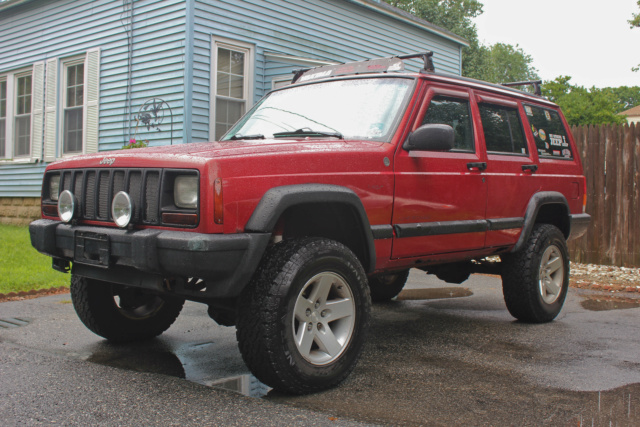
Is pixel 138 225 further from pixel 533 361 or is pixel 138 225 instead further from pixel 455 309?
pixel 455 309

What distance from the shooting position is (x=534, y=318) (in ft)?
17.7

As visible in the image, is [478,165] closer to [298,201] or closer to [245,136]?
[245,136]

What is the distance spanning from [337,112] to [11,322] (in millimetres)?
3181

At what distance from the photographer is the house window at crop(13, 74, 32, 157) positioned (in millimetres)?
14141

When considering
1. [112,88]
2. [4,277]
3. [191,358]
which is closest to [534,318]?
[191,358]

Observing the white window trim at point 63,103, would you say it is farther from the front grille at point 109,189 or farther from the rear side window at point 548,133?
the rear side window at point 548,133

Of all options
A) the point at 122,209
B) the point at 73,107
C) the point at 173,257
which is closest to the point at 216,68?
the point at 73,107

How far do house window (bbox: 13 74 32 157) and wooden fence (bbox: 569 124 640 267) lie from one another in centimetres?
1141

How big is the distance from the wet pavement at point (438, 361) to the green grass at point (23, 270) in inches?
23.5

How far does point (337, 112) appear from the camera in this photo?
447cm

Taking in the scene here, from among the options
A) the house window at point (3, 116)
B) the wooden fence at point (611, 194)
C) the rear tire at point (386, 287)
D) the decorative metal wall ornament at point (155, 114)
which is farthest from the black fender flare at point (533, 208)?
the house window at point (3, 116)

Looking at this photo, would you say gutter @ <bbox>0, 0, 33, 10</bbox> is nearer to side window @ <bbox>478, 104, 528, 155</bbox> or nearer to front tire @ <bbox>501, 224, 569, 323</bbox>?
side window @ <bbox>478, 104, 528, 155</bbox>

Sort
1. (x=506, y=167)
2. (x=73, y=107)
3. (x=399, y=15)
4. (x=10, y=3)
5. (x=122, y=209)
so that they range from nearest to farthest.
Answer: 1. (x=122, y=209)
2. (x=506, y=167)
3. (x=73, y=107)
4. (x=10, y=3)
5. (x=399, y=15)

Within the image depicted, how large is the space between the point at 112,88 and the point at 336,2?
5091 millimetres
